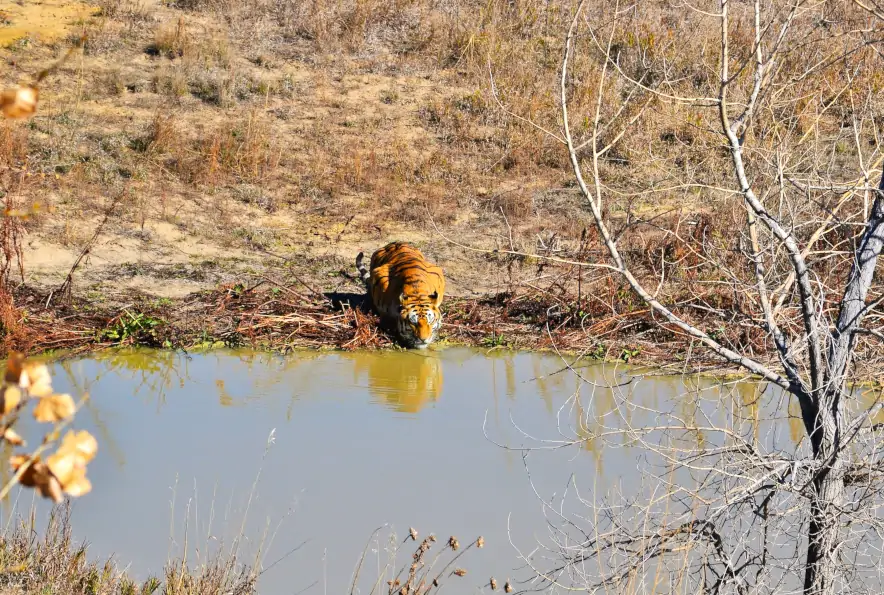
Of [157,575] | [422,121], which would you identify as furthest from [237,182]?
[157,575]

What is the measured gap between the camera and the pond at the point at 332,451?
211 inches

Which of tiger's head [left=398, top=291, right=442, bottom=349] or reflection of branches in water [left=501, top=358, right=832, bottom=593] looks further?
tiger's head [left=398, top=291, right=442, bottom=349]

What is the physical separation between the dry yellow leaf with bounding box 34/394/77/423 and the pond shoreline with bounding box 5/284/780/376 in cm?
724

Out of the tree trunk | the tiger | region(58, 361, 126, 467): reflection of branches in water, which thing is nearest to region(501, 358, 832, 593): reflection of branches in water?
the tree trunk

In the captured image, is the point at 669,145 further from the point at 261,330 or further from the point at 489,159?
the point at 261,330

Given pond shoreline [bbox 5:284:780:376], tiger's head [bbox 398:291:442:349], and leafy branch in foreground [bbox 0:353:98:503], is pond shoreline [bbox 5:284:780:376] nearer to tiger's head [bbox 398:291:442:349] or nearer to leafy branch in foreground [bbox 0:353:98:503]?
tiger's head [bbox 398:291:442:349]

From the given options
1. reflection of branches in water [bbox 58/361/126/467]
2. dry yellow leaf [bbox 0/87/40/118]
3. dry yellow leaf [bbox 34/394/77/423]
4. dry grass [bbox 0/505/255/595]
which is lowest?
dry grass [bbox 0/505/255/595]

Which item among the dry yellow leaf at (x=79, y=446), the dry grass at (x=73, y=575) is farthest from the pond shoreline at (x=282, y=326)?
the dry yellow leaf at (x=79, y=446)

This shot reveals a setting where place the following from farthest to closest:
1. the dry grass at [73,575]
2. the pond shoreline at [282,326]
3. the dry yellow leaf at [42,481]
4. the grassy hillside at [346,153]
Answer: the grassy hillside at [346,153] < the pond shoreline at [282,326] < the dry grass at [73,575] < the dry yellow leaf at [42,481]

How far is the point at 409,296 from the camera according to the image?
8766 millimetres

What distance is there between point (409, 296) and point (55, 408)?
7481mm

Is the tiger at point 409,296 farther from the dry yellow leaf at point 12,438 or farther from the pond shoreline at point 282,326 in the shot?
the dry yellow leaf at point 12,438

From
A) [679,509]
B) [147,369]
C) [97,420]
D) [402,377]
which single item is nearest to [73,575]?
[97,420]

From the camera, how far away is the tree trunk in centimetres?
380
